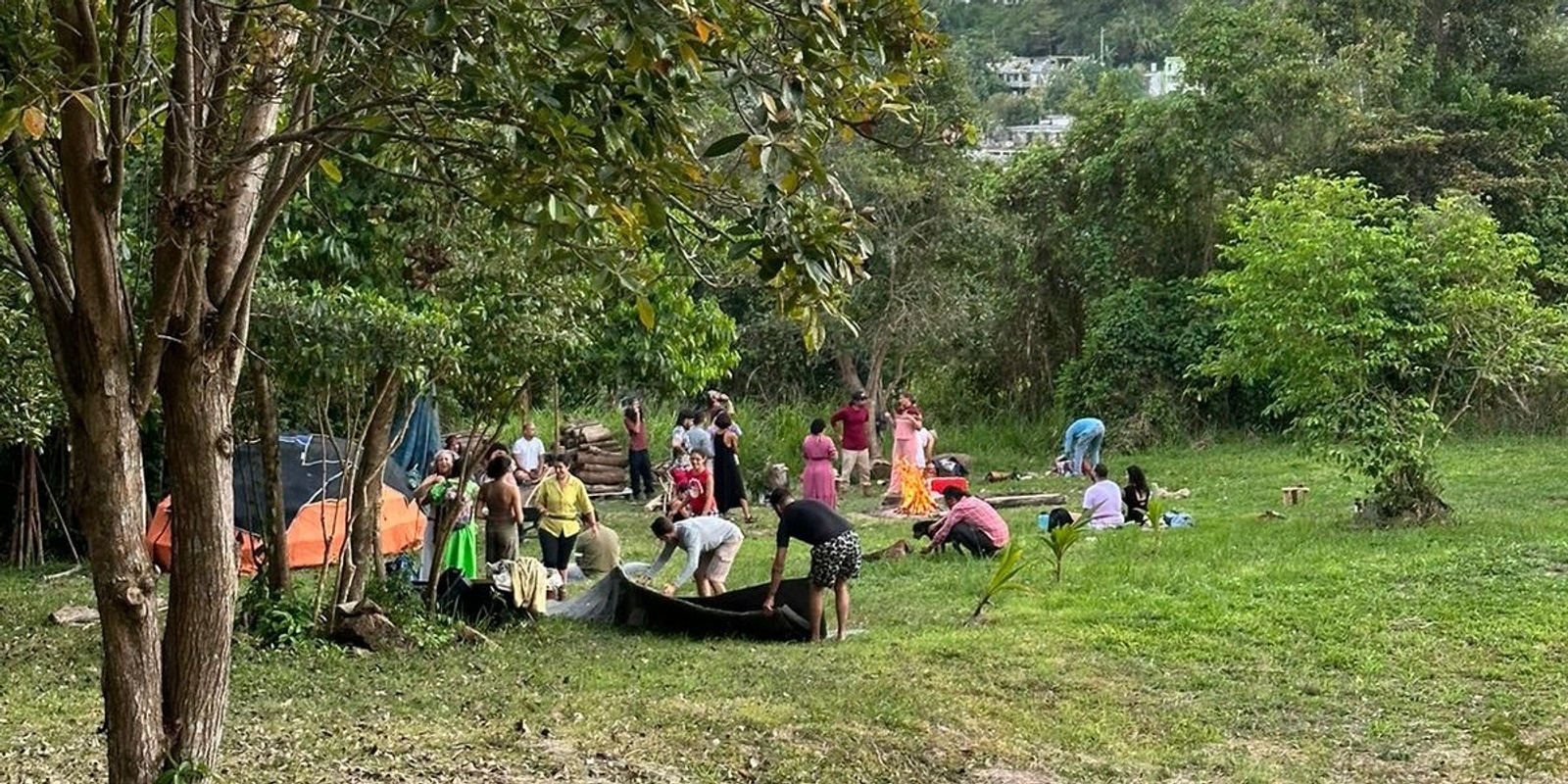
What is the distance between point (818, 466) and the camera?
17.6 m

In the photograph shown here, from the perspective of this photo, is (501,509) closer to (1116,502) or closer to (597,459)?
(1116,502)

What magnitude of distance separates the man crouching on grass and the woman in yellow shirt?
2.57 metres

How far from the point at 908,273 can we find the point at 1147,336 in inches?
193

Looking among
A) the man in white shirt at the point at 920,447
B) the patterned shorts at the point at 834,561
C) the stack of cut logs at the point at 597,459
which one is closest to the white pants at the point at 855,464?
the man in white shirt at the point at 920,447

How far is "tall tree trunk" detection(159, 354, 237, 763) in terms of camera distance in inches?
191

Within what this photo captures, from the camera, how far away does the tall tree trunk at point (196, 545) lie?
486 centimetres

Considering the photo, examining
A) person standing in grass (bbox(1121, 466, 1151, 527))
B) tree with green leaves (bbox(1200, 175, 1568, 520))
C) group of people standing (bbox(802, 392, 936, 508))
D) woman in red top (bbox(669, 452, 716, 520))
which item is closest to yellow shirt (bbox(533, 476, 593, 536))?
woman in red top (bbox(669, 452, 716, 520))

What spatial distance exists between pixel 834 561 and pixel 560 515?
10.1 feet

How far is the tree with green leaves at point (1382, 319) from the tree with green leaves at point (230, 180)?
9.71 m

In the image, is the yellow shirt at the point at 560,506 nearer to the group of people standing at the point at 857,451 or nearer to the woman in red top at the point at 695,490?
the woman in red top at the point at 695,490

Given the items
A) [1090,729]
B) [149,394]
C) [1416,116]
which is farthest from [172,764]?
[1416,116]

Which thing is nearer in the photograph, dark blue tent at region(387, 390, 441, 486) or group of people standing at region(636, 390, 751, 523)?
group of people standing at region(636, 390, 751, 523)

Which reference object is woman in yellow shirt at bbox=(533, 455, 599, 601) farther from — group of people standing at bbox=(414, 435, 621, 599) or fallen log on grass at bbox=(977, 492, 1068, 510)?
fallen log on grass at bbox=(977, 492, 1068, 510)

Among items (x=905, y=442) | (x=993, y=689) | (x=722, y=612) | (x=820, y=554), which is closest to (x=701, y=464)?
(x=905, y=442)
